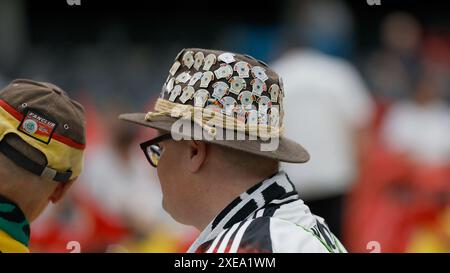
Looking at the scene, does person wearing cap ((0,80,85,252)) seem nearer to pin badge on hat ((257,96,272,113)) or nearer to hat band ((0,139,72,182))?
hat band ((0,139,72,182))


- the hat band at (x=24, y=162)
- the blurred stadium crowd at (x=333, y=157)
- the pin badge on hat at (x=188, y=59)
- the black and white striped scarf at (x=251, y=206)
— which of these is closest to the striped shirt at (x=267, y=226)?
the black and white striped scarf at (x=251, y=206)

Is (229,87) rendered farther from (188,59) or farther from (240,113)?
(188,59)

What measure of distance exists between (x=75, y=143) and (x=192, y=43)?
13.7m

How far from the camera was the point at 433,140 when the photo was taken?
10016mm

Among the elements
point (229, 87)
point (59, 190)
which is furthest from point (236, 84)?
point (59, 190)

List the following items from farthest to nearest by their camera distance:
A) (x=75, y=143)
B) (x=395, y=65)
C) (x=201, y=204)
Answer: (x=395, y=65)
(x=75, y=143)
(x=201, y=204)

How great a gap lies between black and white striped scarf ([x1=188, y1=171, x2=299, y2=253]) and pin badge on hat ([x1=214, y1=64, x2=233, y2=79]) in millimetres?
373

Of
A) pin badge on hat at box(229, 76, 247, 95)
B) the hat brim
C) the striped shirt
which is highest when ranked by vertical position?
pin badge on hat at box(229, 76, 247, 95)

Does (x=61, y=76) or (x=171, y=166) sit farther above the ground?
(x=171, y=166)

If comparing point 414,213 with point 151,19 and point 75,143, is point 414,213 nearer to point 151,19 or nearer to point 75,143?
point 75,143

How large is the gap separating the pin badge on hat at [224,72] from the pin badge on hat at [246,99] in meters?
0.07

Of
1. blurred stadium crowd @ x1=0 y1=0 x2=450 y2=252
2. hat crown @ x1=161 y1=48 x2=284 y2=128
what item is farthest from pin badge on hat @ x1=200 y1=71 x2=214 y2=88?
blurred stadium crowd @ x1=0 y1=0 x2=450 y2=252

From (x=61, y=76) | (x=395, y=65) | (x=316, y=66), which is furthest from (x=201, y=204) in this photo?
(x=61, y=76)

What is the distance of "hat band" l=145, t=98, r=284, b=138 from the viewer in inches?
134
